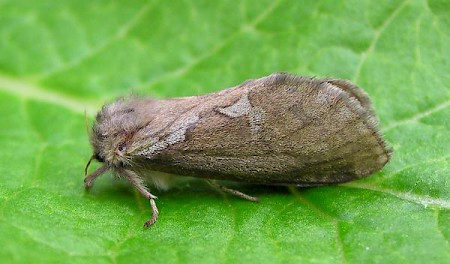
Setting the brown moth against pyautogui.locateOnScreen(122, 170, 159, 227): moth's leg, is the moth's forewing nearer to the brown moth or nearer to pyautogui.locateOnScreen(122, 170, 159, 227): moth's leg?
the brown moth

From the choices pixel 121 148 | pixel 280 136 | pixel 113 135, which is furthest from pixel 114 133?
pixel 280 136

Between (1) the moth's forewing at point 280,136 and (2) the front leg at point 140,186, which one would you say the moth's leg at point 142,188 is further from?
(1) the moth's forewing at point 280,136

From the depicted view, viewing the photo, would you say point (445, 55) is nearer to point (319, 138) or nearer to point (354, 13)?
point (354, 13)

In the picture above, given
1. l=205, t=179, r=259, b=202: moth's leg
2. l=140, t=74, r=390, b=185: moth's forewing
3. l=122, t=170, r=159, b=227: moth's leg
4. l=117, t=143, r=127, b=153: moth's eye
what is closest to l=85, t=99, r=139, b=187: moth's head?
l=117, t=143, r=127, b=153: moth's eye

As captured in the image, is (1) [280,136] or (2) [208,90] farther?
(2) [208,90]

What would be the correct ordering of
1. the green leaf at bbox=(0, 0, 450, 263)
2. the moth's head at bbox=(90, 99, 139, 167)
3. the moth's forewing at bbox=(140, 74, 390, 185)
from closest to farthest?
the green leaf at bbox=(0, 0, 450, 263) → the moth's forewing at bbox=(140, 74, 390, 185) → the moth's head at bbox=(90, 99, 139, 167)

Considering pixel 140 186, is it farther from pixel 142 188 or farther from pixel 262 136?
pixel 262 136
